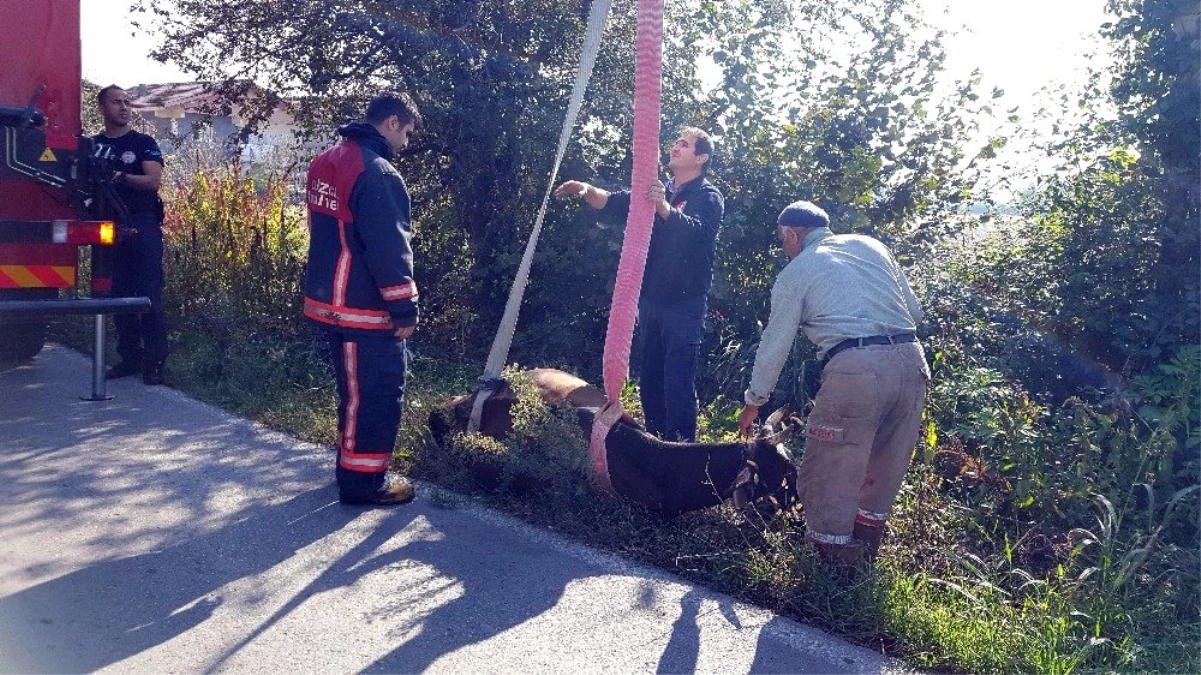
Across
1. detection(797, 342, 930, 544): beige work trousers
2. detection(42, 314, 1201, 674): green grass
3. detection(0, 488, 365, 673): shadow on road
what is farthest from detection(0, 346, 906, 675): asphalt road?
detection(797, 342, 930, 544): beige work trousers

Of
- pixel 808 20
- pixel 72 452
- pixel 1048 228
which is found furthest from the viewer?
pixel 808 20

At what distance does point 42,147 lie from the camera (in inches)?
270

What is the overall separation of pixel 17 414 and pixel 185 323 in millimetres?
2854

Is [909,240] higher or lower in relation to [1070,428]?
higher

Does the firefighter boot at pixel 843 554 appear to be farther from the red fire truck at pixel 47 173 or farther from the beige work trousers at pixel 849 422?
the red fire truck at pixel 47 173

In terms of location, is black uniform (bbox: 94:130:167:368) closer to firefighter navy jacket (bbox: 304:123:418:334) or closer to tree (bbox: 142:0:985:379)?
tree (bbox: 142:0:985:379)

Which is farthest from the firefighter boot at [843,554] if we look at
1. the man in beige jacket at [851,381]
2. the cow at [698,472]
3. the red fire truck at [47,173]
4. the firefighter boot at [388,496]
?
the red fire truck at [47,173]

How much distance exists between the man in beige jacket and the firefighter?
1741 millimetres

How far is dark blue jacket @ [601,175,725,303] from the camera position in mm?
5773

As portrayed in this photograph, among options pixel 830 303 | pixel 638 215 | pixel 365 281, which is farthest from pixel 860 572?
pixel 365 281

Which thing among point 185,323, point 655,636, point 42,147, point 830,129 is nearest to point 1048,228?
point 830,129

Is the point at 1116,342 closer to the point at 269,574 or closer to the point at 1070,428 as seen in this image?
the point at 1070,428

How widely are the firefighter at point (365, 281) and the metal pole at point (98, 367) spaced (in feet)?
8.51

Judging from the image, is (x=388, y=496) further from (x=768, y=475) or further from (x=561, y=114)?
(x=561, y=114)
